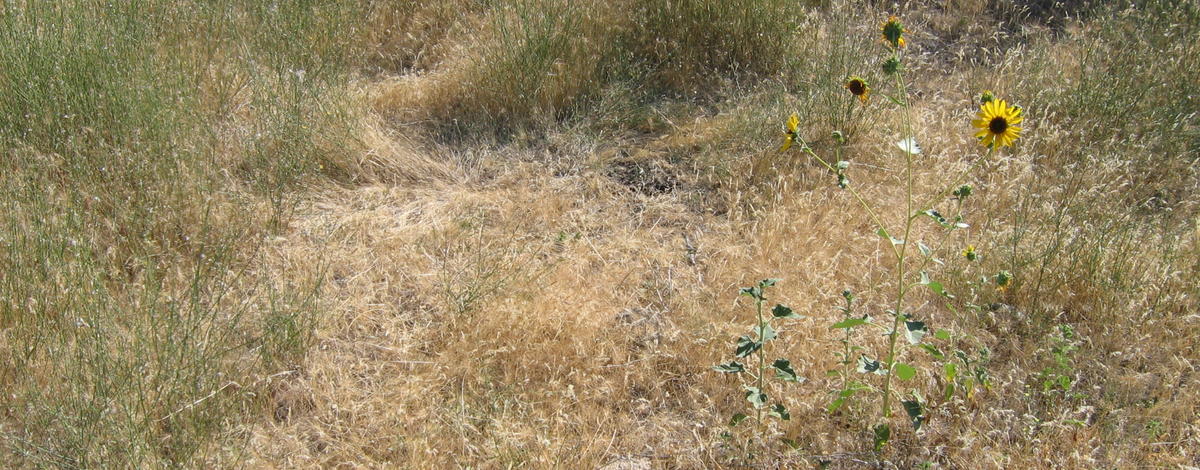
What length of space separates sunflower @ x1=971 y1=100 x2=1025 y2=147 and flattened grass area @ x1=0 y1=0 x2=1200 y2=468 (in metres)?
0.74

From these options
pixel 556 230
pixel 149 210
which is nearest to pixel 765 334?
pixel 556 230

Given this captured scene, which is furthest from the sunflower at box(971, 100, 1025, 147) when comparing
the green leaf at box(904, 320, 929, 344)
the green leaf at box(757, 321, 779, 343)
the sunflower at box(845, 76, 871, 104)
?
the green leaf at box(757, 321, 779, 343)

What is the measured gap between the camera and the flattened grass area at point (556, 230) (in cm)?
243

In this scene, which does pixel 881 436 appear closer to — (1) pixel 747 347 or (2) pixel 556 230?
(1) pixel 747 347

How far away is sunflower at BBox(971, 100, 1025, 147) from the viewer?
215cm

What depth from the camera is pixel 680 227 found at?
3408 millimetres

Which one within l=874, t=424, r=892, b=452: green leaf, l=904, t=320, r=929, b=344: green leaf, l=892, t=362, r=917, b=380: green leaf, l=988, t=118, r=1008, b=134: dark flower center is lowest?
l=874, t=424, r=892, b=452: green leaf

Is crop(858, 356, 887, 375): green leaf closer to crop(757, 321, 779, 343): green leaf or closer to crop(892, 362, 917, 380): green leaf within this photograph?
crop(892, 362, 917, 380): green leaf

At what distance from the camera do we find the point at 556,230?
3.37 metres

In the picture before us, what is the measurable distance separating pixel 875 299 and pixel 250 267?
2.20 m

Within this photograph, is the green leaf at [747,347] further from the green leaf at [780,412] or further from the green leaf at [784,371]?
the green leaf at [780,412]

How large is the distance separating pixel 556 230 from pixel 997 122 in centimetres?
170

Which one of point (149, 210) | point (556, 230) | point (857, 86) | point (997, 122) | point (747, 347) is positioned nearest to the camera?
point (997, 122)

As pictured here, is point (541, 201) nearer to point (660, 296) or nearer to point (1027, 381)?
point (660, 296)
